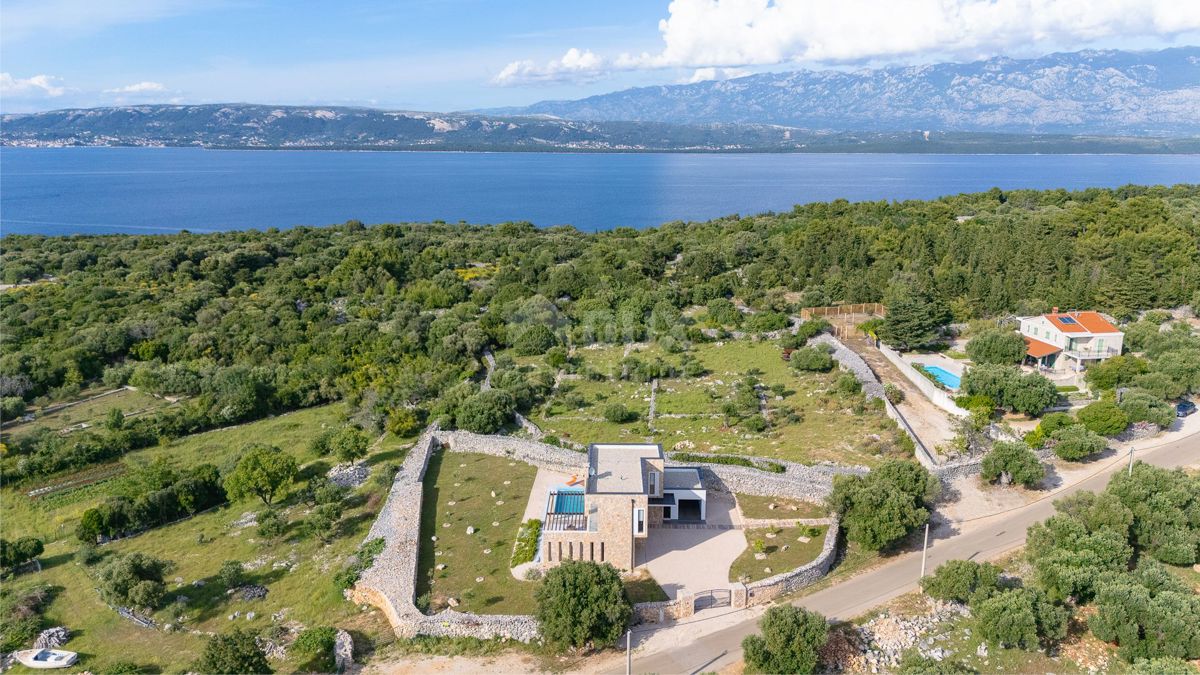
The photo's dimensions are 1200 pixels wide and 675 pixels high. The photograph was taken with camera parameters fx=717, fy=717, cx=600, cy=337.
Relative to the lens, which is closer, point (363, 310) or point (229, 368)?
point (229, 368)

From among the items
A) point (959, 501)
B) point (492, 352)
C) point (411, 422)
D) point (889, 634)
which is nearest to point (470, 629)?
point (889, 634)

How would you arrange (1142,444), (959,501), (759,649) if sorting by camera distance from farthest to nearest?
(1142,444)
(959,501)
(759,649)

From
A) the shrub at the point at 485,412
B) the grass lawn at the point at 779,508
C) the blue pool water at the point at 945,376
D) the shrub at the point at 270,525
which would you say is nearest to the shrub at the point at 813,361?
the blue pool water at the point at 945,376

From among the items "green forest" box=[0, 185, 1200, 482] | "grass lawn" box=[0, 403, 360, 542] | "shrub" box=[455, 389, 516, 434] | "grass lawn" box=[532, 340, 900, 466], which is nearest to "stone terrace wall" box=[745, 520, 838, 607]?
"grass lawn" box=[532, 340, 900, 466]

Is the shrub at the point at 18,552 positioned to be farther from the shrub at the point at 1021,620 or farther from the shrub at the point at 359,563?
the shrub at the point at 1021,620

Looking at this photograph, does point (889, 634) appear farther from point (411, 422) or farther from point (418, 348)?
point (418, 348)

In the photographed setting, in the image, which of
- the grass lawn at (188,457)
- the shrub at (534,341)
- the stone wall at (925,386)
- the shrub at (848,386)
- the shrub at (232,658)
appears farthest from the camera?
the shrub at (534,341)

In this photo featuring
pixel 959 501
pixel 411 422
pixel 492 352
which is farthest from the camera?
pixel 492 352
